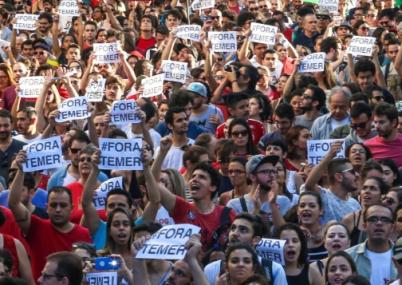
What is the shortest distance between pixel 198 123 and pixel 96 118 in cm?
126

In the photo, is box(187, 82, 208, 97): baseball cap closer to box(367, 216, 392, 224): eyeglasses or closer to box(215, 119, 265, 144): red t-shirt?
box(215, 119, 265, 144): red t-shirt

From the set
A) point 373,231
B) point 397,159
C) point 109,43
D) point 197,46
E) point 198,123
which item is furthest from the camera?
point 197,46

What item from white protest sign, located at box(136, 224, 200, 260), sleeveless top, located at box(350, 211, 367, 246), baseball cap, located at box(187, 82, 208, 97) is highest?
white protest sign, located at box(136, 224, 200, 260)

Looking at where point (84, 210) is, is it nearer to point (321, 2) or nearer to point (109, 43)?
point (109, 43)

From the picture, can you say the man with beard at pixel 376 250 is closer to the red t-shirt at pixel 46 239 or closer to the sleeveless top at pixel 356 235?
the sleeveless top at pixel 356 235

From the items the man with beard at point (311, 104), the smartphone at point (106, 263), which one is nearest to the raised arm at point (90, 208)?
the smartphone at point (106, 263)

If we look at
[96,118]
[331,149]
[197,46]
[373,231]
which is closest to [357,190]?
[331,149]

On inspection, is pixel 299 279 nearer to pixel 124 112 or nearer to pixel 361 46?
pixel 124 112

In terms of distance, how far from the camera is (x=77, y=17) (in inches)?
912

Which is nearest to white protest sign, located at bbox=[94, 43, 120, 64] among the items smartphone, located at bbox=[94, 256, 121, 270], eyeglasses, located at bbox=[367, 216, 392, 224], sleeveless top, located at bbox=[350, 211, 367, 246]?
sleeveless top, located at bbox=[350, 211, 367, 246]

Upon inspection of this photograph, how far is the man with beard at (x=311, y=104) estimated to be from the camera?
16.4 m

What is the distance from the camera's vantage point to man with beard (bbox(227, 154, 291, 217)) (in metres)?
13.0

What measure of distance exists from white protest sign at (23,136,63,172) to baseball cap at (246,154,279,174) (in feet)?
5.02

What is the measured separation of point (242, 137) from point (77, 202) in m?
2.21
